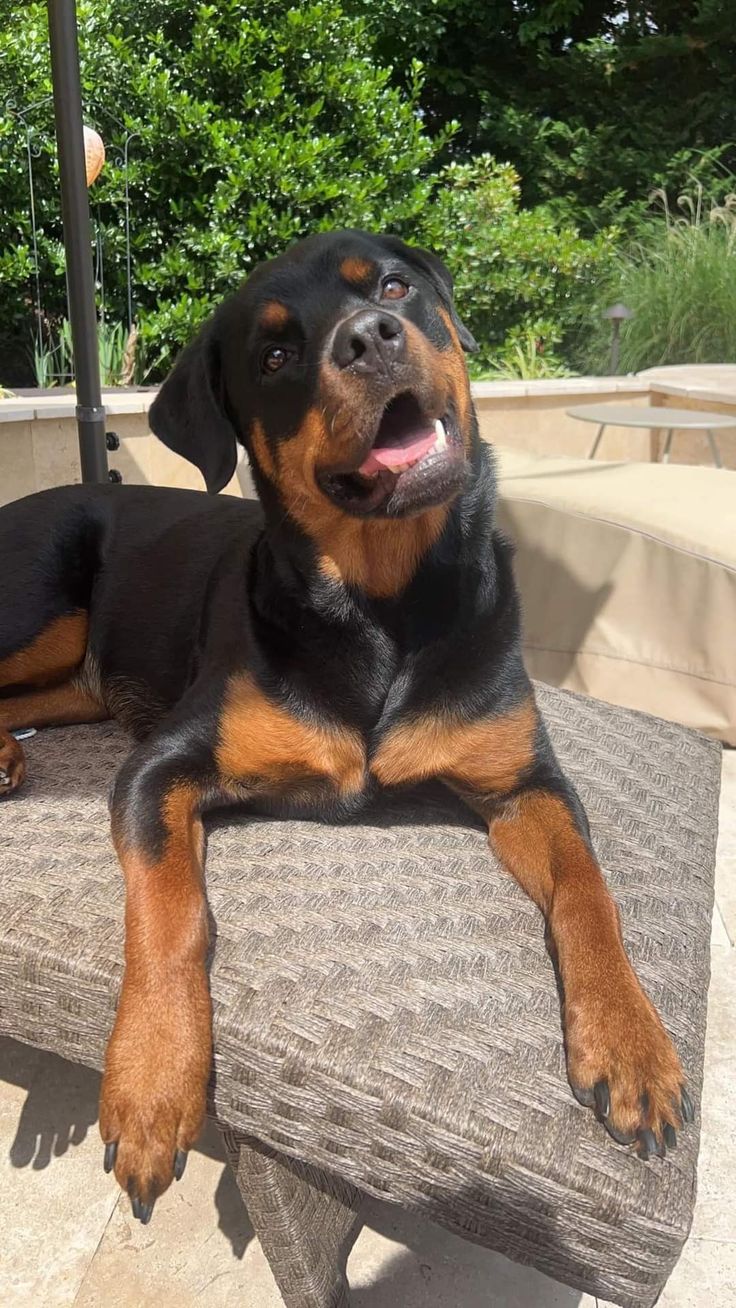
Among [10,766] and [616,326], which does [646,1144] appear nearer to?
[10,766]

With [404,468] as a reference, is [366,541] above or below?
below

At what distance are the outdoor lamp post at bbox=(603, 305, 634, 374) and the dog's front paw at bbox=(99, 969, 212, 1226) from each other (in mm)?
7350

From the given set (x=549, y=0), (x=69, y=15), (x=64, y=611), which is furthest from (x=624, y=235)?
(x=64, y=611)

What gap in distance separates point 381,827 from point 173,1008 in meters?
0.73

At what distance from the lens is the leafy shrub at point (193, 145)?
6996 mm

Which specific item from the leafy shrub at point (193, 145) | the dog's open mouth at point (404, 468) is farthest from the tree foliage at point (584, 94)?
the dog's open mouth at point (404, 468)

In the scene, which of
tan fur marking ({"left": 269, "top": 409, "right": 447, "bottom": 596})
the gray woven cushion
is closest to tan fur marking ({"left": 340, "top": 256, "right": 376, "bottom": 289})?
tan fur marking ({"left": 269, "top": 409, "right": 447, "bottom": 596})

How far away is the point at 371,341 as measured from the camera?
177cm

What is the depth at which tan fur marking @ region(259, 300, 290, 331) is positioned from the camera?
1995 mm

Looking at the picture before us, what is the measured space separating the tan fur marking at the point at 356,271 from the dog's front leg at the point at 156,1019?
1168mm

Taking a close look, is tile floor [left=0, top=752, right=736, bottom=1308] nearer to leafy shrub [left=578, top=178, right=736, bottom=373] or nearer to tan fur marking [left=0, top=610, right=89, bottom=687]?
tan fur marking [left=0, top=610, right=89, bottom=687]

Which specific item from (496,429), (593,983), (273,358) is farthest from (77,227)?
(496,429)

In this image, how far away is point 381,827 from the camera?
2.07m

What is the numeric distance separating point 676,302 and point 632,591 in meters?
6.15
